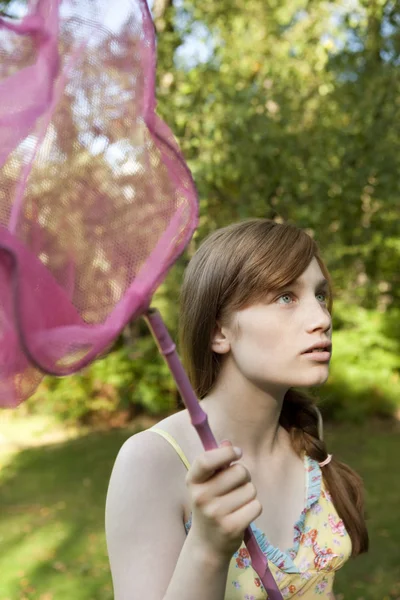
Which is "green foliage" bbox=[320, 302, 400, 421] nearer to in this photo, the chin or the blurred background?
the blurred background

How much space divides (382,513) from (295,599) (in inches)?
183

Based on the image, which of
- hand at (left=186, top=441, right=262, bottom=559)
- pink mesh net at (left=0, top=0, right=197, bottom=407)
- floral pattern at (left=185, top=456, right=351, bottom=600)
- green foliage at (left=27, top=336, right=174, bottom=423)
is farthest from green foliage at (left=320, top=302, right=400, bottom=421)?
pink mesh net at (left=0, top=0, right=197, bottom=407)

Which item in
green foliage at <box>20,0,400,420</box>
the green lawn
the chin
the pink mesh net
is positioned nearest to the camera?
the pink mesh net

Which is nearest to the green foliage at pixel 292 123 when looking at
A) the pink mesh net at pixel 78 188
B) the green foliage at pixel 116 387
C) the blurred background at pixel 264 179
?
the blurred background at pixel 264 179

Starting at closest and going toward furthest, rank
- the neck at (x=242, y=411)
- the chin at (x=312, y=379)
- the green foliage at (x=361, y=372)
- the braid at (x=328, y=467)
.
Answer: the chin at (x=312, y=379), the neck at (x=242, y=411), the braid at (x=328, y=467), the green foliage at (x=361, y=372)

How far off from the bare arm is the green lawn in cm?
356

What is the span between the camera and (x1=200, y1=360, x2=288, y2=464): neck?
6.11ft

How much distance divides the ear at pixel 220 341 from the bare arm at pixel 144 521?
30 cm

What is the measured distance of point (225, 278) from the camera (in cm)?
179

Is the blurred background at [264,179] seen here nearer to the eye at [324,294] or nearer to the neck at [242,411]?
the neck at [242,411]

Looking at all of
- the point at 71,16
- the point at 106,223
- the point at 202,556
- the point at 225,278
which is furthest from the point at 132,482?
the point at 71,16

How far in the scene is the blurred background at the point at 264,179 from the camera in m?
5.65

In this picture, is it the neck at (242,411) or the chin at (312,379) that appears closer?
the chin at (312,379)

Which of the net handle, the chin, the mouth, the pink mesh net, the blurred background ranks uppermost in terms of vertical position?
the pink mesh net
